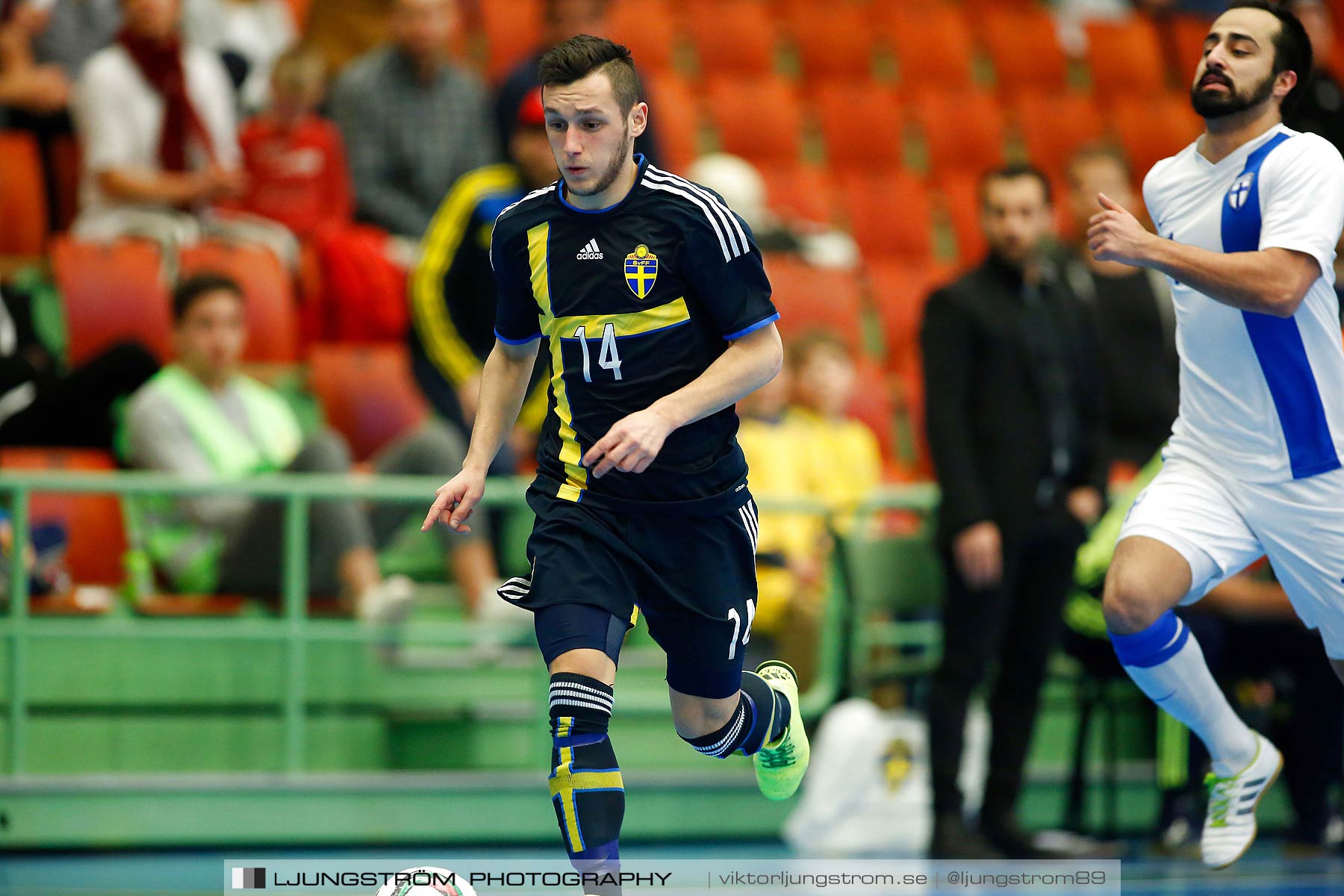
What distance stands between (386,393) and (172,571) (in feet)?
5.20

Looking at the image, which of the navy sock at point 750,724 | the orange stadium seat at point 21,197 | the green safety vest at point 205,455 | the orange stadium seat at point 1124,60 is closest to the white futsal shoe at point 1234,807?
the navy sock at point 750,724

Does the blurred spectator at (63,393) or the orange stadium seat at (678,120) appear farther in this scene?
the orange stadium seat at (678,120)

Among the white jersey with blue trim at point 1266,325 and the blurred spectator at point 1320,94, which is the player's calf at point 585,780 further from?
the blurred spectator at point 1320,94

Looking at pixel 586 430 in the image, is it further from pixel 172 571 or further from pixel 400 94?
pixel 400 94

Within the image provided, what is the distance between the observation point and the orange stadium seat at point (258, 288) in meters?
8.28

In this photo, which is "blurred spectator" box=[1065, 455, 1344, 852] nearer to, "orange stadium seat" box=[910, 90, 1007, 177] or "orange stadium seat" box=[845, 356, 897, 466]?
"orange stadium seat" box=[845, 356, 897, 466]

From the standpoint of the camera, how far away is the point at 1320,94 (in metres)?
9.45

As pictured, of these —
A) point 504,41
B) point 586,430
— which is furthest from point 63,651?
point 504,41

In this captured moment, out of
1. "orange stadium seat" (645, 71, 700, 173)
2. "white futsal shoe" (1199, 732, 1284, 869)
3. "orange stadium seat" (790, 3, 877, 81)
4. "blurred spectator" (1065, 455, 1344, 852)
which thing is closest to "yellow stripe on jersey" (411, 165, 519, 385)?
"blurred spectator" (1065, 455, 1344, 852)

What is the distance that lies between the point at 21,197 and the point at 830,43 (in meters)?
6.69

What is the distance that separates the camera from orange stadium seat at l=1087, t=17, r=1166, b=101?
14.0 meters

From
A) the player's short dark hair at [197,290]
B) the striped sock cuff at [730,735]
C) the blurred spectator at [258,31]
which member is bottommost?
the striped sock cuff at [730,735]

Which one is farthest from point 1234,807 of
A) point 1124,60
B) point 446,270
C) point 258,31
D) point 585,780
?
point 1124,60

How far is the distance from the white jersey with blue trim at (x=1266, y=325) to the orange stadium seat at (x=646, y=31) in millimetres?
7568
